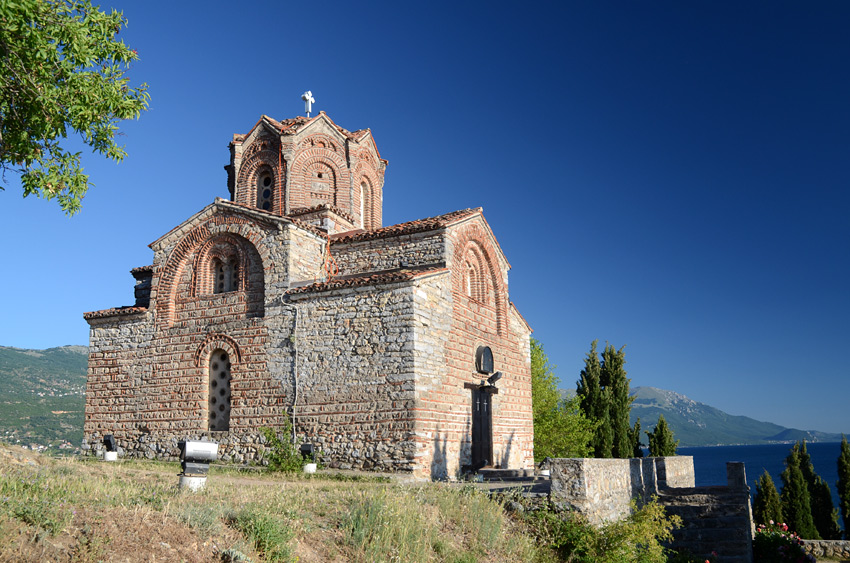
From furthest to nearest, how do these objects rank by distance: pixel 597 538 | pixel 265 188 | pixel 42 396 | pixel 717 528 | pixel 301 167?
pixel 42 396 → pixel 265 188 → pixel 301 167 → pixel 717 528 → pixel 597 538

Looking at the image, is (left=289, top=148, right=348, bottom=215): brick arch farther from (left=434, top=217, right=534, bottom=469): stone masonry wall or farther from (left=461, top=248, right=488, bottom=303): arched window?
(left=434, top=217, right=534, bottom=469): stone masonry wall

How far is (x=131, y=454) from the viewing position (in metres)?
15.8

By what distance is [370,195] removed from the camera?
20.5m

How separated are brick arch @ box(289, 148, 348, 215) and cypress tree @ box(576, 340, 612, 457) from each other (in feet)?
43.7

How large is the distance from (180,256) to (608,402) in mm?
17800

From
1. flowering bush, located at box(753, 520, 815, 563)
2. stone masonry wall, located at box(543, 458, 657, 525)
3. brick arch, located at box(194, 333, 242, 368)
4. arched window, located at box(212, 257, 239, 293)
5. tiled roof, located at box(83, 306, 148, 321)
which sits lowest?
flowering bush, located at box(753, 520, 815, 563)

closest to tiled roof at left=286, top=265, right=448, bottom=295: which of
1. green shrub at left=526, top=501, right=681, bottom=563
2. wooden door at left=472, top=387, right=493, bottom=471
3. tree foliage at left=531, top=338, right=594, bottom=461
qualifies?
wooden door at left=472, top=387, right=493, bottom=471

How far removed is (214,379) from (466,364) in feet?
19.4

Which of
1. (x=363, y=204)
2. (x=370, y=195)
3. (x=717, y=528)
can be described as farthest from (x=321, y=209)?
(x=717, y=528)

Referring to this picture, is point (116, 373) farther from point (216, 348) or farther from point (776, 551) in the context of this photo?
point (776, 551)

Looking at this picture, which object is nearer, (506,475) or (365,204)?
(506,475)

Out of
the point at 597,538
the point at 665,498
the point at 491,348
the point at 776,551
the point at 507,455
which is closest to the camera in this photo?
the point at 597,538

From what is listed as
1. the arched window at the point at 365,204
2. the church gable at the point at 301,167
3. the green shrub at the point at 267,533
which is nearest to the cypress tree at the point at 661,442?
the arched window at the point at 365,204

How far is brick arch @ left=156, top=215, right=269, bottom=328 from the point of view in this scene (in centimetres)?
1572
